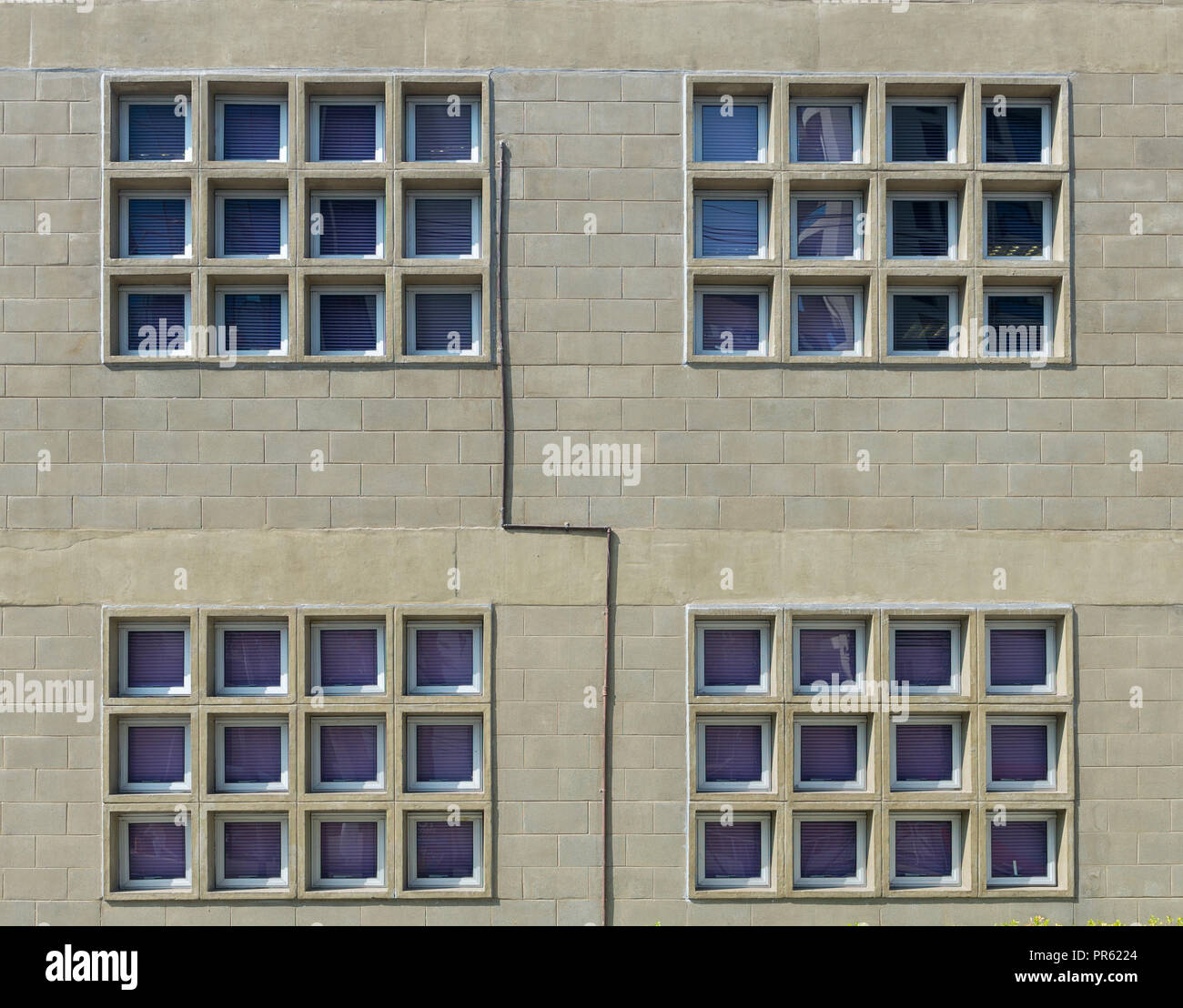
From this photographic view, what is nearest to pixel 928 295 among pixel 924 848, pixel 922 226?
pixel 922 226

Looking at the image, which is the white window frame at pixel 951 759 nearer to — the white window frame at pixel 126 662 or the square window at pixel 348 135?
the white window frame at pixel 126 662

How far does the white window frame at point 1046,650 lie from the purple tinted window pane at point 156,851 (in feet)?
25.5

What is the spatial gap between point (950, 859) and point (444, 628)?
5.32m

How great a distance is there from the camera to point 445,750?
30.8 feet

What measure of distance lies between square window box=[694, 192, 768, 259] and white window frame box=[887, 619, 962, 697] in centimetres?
380

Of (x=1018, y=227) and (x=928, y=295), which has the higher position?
(x=1018, y=227)

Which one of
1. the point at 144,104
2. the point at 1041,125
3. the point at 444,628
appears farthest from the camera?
the point at 1041,125

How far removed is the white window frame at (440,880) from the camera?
9258 millimetres

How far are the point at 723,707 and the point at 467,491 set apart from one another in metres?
3.12

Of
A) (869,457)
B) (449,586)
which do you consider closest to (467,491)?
(449,586)

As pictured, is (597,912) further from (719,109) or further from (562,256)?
(719,109)

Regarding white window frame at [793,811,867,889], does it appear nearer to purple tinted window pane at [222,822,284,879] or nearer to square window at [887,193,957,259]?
purple tinted window pane at [222,822,284,879]

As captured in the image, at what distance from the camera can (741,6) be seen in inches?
369

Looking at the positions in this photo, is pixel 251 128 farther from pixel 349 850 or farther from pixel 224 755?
pixel 349 850
